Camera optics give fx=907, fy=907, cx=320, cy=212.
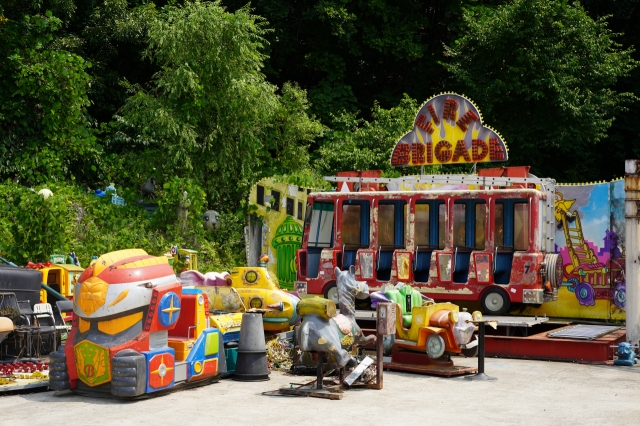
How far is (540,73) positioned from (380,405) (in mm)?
19684

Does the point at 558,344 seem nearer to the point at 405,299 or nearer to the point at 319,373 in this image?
the point at 405,299

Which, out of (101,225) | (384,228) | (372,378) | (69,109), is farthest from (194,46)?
(372,378)

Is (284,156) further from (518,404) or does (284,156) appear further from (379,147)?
(518,404)

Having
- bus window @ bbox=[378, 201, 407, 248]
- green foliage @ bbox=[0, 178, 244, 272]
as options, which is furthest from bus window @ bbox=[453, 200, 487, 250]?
green foliage @ bbox=[0, 178, 244, 272]

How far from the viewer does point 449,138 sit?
18.8m

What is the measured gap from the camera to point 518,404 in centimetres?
1079

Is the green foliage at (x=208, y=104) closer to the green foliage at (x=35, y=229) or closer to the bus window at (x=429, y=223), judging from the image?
the green foliage at (x=35, y=229)

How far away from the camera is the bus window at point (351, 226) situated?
1828 cm

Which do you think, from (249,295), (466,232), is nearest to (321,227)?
(466,232)

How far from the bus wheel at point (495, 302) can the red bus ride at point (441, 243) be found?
18 mm

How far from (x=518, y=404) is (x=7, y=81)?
18.2 m

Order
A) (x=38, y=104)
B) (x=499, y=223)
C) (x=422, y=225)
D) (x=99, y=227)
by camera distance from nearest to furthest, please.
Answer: (x=499, y=223) < (x=422, y=225) < (x=99, y=227) < (x=38, y=104)

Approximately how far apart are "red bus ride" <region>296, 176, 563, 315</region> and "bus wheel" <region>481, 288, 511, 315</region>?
18 millimetres

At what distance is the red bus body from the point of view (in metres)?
16.7
